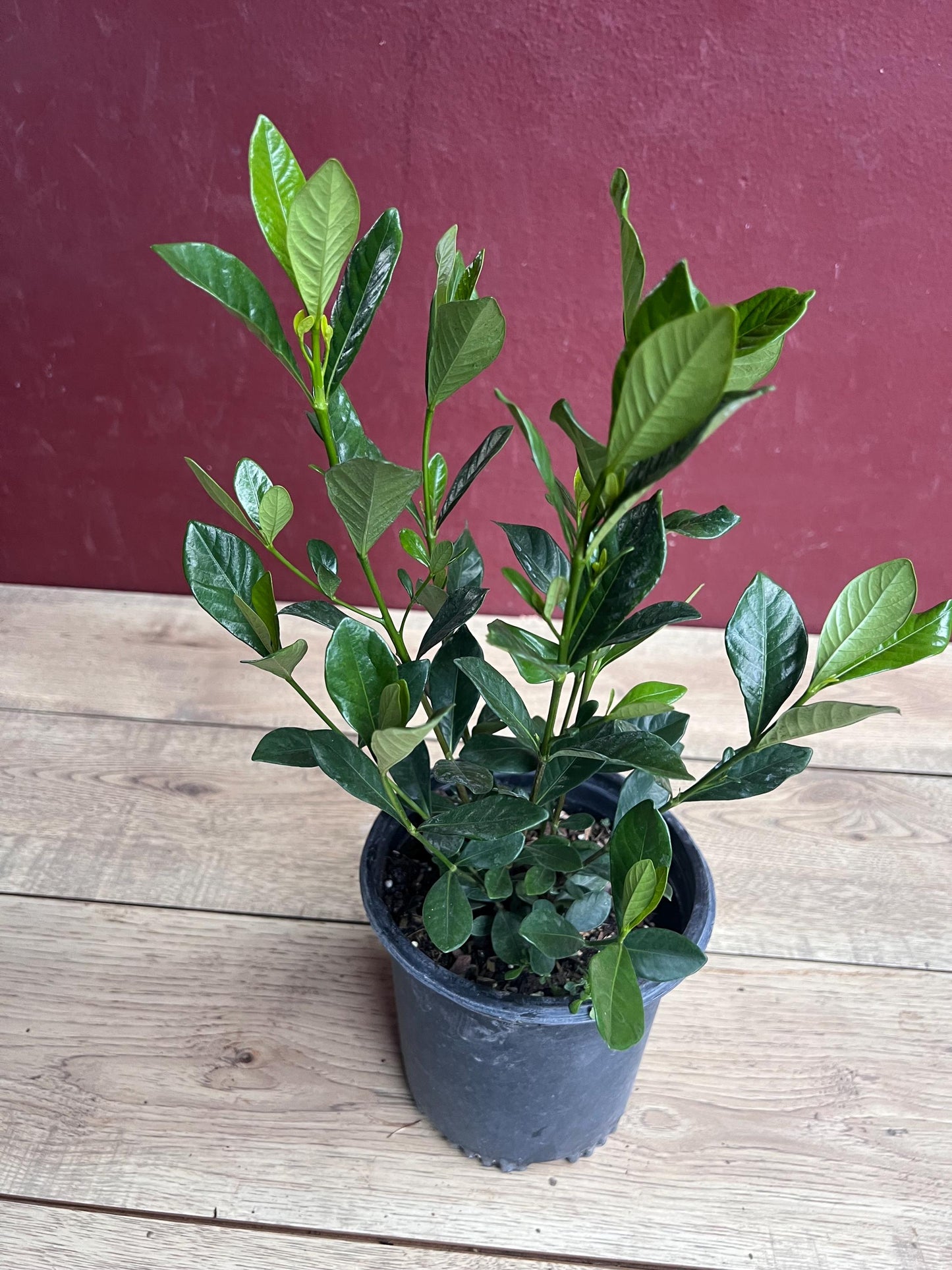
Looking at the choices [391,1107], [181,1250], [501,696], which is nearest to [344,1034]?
[391,1107]

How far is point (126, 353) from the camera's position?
1252 millimetres

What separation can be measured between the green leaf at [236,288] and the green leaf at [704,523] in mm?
229

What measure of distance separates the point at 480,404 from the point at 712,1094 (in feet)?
2.66

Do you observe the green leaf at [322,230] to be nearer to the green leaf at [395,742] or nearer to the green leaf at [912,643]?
the green leaf at [395,742]

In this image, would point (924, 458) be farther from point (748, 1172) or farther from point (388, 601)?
point (748, 1172)

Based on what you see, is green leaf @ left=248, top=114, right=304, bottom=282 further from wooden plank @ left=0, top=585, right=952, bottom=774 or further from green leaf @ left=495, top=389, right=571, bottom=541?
wooden plank @ left=0, top=585, right=952, bottom=774

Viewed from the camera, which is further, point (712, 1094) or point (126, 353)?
point (126, 353)

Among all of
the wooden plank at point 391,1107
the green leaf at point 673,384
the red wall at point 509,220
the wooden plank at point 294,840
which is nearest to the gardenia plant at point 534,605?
the green leaf at point 673,384

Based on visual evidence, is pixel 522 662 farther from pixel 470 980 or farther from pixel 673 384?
pixel 470 980

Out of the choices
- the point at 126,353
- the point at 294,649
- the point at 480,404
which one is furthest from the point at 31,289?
the point at 294,649

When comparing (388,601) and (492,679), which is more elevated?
(492,679)

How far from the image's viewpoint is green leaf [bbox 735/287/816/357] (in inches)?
17.8

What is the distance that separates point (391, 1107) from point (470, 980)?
0.82ft

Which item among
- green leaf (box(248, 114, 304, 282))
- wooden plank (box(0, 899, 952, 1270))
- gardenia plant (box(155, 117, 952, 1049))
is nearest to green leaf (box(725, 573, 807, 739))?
gardenia plant (box(155, 117, 952, 1049))
